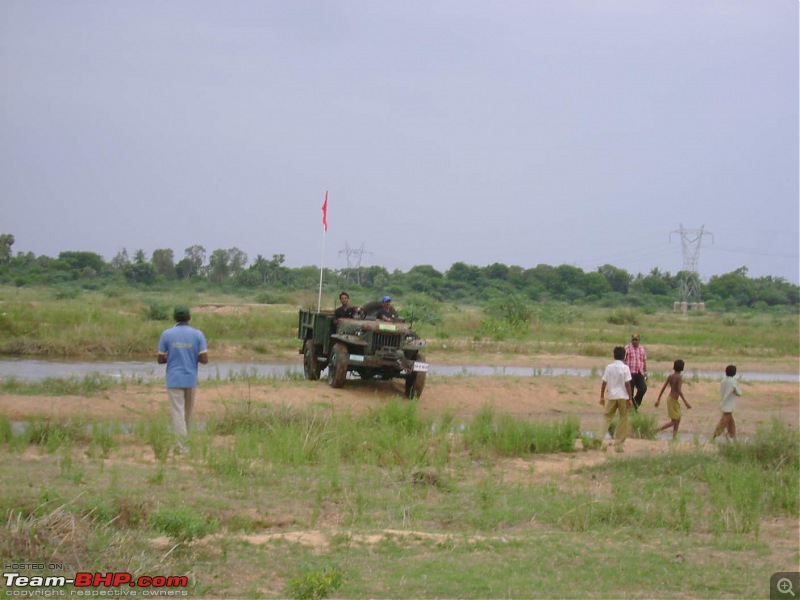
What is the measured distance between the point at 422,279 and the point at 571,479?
239 ft

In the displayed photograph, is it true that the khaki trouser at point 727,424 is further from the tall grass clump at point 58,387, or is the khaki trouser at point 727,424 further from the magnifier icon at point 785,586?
the tall grass clump at point 58,387

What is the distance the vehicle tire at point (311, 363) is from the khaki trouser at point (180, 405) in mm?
8832

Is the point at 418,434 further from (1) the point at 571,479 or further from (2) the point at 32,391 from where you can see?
(2) the point at 32,391

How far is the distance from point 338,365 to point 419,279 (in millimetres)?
65005

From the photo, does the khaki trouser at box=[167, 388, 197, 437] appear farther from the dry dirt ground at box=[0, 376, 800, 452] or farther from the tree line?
the tree line

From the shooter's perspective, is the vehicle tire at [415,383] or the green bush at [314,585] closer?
the green bush at [314,585]

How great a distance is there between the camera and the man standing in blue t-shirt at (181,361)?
1176 cm

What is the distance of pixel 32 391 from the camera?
1711cm

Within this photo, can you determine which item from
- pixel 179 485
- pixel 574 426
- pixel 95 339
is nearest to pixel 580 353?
pixel 95 339

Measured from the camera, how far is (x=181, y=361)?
1180 centimetres

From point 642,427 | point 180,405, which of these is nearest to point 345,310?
point 642,427

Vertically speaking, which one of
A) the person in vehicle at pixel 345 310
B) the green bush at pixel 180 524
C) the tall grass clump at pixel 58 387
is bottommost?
the tall grass clump at pixel 58 387

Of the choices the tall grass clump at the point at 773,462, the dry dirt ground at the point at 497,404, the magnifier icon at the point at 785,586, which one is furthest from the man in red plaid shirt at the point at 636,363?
the magnifier icon at the point at 785,586

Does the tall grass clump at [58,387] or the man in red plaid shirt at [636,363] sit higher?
the man in red plaid shirt at [636,363]
